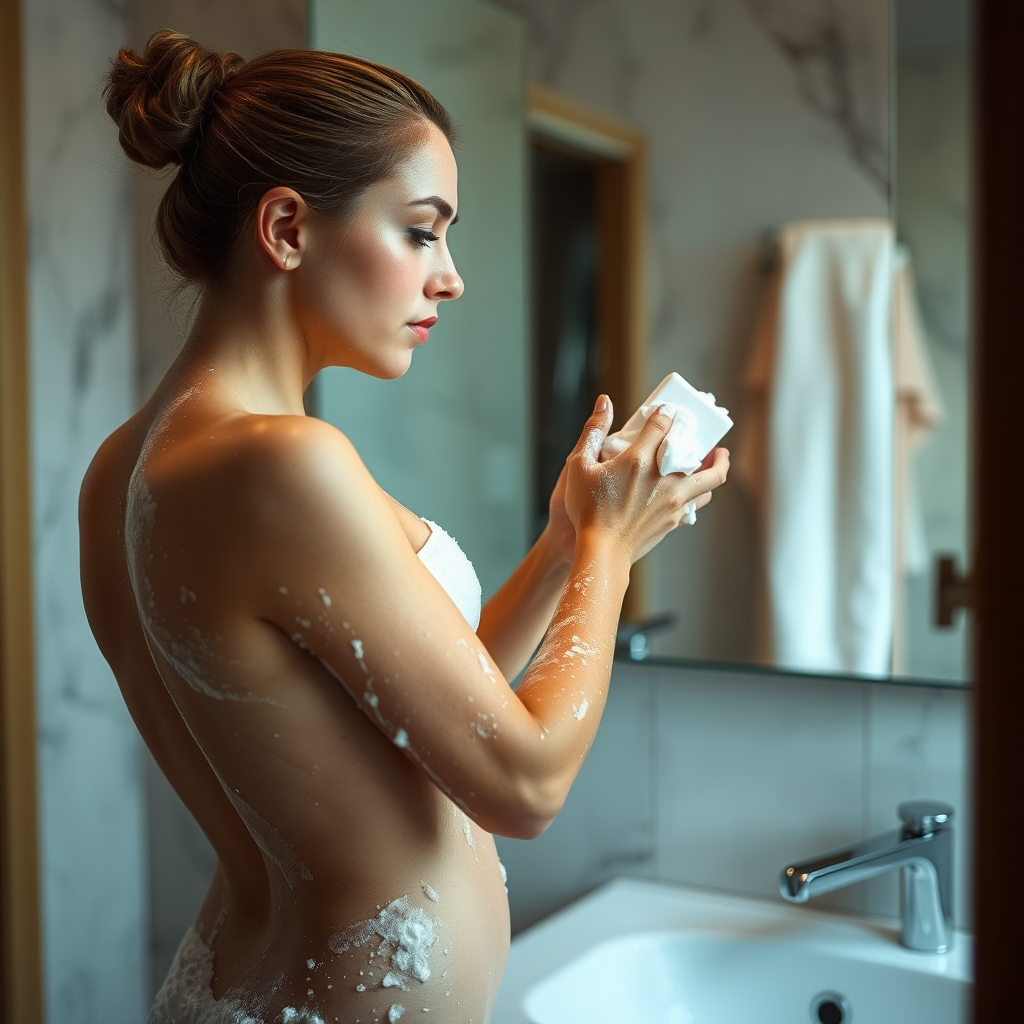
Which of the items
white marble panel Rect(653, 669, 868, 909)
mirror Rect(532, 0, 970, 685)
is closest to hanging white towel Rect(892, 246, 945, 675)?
mirror Rect(532, 0, 970, 685)

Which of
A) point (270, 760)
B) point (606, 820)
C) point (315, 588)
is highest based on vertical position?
point (315, 588)

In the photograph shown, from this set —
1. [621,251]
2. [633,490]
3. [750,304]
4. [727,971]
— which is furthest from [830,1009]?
[621,251]

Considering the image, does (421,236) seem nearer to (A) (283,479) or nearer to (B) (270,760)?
(A) (283,479)

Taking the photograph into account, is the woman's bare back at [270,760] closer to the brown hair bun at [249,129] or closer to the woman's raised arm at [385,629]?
the woman's raised arm at [385,629]

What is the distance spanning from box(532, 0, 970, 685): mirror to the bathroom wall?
0.05 m

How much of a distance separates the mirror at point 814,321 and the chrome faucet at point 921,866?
146mm

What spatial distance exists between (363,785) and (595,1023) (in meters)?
0.52

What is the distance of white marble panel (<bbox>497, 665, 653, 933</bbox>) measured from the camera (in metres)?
1.35

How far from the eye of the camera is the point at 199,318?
0.78 meters

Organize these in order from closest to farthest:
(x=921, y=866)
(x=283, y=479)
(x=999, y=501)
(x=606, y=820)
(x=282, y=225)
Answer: (x=999, y=501), (x=283, y=479), (x=282, y=225), (x=921, y=866), (x=606, y=820)

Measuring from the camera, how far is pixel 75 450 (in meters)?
1.67

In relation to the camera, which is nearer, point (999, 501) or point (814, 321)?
point (999, 501)

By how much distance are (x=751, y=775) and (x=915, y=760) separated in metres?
0.19

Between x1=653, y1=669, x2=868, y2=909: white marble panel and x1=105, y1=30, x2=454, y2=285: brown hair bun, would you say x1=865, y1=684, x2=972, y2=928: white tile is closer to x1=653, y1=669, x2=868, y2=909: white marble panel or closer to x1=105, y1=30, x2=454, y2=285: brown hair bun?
x1=653, y1=669, x2=868, y2=909: white marble panel
